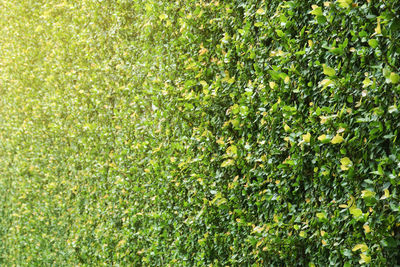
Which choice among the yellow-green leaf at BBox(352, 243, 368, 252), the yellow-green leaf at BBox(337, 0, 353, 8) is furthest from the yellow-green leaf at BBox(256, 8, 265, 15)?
the yellow-green leaf at BBox(352, 243, 368, 252)

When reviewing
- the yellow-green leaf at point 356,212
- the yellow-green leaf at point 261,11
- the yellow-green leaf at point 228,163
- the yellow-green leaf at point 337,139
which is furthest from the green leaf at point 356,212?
the yellow-green leaf at point 261,11

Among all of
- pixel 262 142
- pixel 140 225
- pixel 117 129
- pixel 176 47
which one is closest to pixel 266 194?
pixel 262 142

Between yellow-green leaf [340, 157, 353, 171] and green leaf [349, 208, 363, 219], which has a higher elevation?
yellow-green leaf [340, 157, 353, 171]

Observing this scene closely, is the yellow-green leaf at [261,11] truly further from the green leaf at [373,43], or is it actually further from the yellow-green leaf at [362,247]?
the yellow-green leaf at [362,247]

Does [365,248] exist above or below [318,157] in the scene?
below

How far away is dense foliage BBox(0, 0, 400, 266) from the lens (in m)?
2.03

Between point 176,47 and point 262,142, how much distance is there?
1153 millimetres

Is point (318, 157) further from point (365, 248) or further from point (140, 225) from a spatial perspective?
point (140, 225)

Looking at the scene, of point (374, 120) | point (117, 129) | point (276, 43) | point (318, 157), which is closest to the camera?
point (374, 120)

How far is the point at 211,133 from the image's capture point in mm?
3012

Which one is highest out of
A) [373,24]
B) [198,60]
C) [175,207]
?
[373,24]

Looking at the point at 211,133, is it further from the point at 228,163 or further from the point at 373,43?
the point at 373,43

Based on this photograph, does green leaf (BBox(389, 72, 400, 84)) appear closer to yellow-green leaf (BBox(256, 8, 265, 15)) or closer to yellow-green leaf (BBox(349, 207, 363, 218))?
yellow-green leaf (BBox(349, 207, 363, 218))

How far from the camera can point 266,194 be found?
259 cm
